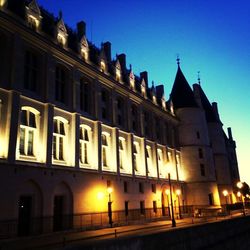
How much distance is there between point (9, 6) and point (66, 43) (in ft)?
21.3

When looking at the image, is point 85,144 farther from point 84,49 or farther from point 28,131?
point 84,49

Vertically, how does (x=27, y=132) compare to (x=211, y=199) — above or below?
above

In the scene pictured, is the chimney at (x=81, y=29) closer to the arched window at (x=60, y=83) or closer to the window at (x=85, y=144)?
the arched window at (x=60, y=83)

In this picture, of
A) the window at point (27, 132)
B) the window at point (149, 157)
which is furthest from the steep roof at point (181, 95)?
the window at point (27, 132)

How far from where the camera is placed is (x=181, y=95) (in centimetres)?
5741

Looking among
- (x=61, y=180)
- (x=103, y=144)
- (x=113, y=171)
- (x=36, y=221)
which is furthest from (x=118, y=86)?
(x=36, y=221)

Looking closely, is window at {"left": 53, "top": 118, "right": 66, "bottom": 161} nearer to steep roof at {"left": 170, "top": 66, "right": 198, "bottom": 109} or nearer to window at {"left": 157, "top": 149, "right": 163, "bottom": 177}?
window at {"left": 157, "top": 149, "right": 163, "bottom": 177}

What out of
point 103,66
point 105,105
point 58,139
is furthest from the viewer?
point 103,66

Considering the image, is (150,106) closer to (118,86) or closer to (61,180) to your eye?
(118,86)

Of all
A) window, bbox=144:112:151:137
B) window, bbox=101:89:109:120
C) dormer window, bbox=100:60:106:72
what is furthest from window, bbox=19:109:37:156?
window, bbox=144:112:151:137

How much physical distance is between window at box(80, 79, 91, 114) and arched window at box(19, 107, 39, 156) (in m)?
7.05

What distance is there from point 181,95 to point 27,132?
3881cm

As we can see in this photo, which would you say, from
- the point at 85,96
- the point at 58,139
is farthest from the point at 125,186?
the point at 58,139

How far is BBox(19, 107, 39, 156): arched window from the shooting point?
23.4m
